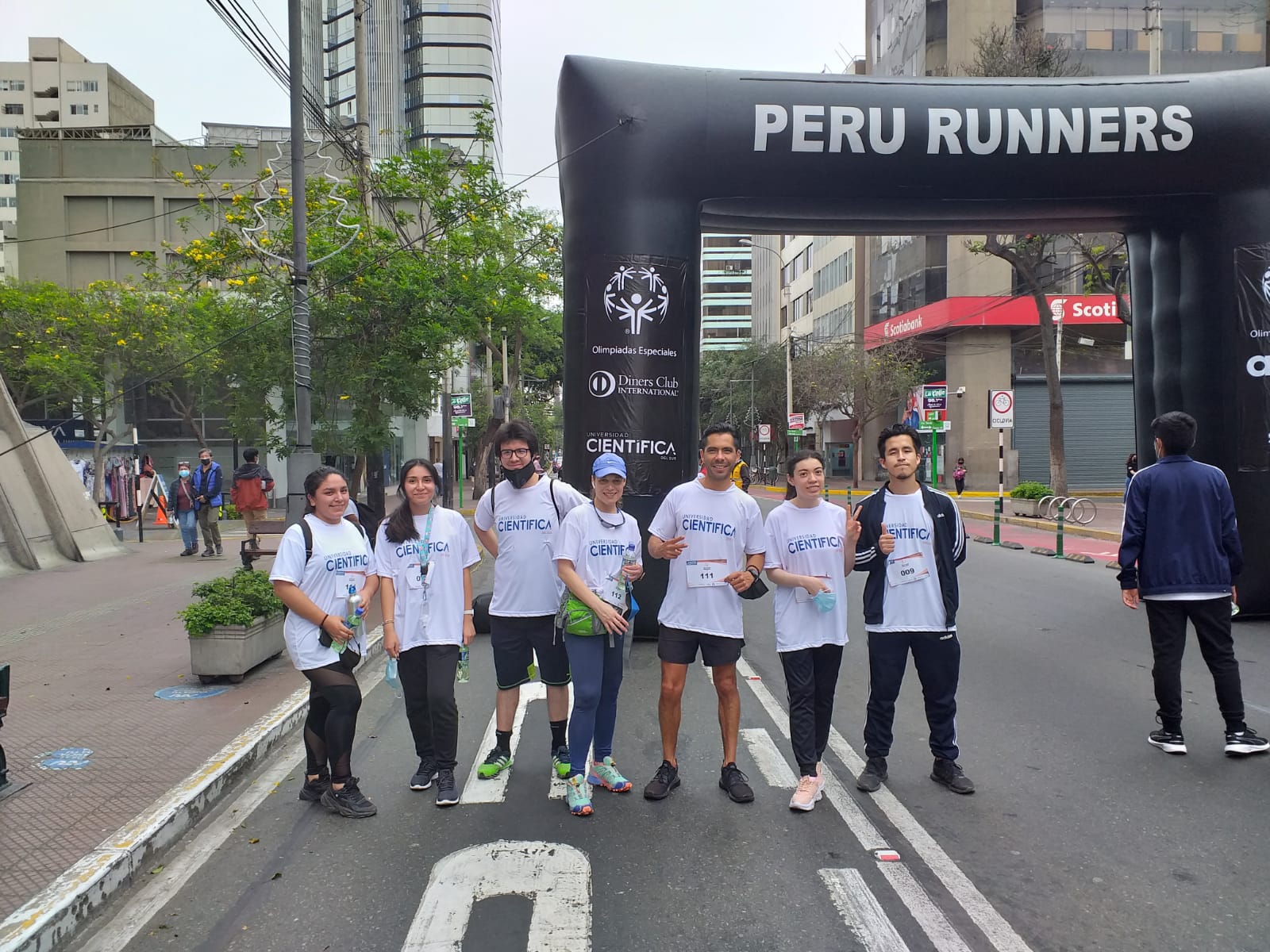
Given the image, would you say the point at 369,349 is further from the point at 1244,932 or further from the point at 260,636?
the point at 1244,932

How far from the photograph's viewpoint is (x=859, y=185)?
28.0 feet

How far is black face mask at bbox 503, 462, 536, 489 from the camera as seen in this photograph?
484 centimetres

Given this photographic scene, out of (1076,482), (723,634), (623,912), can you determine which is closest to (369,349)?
(723,634)

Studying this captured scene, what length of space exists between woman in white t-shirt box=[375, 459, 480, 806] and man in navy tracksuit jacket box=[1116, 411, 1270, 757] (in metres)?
3.73

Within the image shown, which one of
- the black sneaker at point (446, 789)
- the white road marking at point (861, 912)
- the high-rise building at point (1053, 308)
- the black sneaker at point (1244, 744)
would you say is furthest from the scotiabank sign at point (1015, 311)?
the white road marking at point (861, 912)

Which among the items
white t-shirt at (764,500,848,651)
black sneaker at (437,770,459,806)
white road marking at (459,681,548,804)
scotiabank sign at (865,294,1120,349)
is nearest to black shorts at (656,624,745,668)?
white t-shirt at (764,500,848,651)

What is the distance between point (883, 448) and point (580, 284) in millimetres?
4341

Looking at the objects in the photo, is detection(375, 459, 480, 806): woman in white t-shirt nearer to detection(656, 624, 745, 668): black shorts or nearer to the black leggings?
the black leggings

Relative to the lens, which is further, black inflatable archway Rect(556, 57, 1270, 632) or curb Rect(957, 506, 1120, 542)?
curb Rect(957, 506, 1120, 542)

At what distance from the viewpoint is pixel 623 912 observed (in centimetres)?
339

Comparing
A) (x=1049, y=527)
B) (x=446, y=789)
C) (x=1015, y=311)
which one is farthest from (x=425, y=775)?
(x=1015, y=311)

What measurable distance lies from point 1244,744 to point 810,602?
8.95 ft

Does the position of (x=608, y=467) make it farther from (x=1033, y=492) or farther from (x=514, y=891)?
(x=1033, y=492)

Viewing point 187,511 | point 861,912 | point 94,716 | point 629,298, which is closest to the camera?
point 861,912
